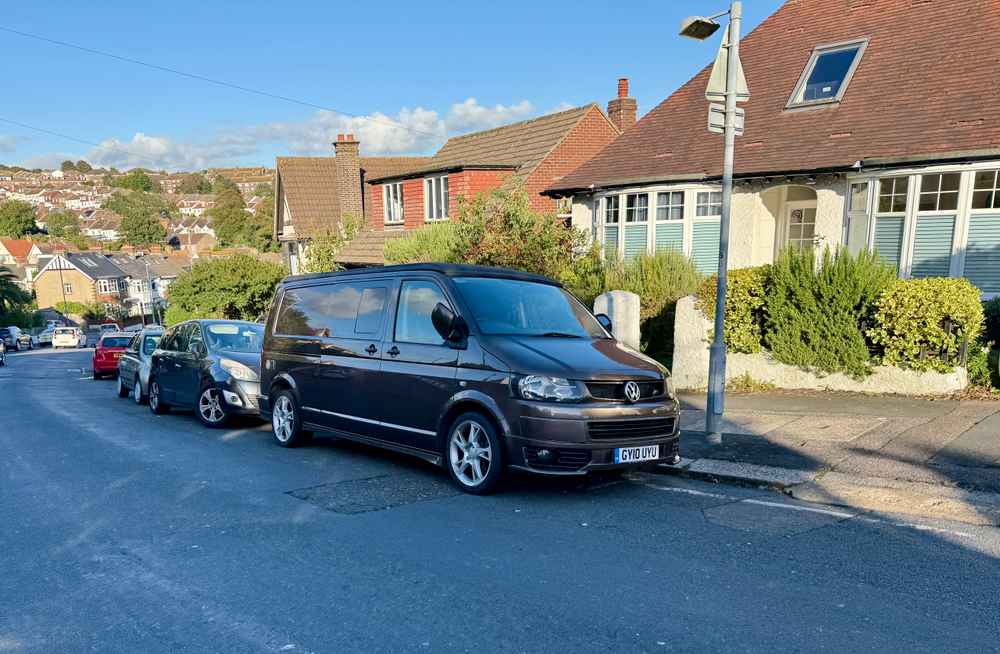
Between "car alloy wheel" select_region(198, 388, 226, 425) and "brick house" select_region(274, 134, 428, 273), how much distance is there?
1868 cm

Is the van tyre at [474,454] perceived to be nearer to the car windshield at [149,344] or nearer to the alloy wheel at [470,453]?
the alloy wheel at [470,453]

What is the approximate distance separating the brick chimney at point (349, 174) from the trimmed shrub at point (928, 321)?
23.2 metres

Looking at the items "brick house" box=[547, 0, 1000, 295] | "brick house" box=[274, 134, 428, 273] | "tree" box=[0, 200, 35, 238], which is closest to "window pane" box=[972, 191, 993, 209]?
"brick house" box=[547, 0, 1000, 295]

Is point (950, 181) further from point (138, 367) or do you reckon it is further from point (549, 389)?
point (138, 367)

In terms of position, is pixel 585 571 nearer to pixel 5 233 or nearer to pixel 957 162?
pixel 957 162

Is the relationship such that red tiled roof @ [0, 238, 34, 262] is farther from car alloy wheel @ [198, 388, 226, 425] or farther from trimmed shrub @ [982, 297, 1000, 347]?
trimmed shrub @ [982, 297, 1000, 347]

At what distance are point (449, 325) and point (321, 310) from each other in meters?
2.53

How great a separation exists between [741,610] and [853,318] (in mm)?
7314

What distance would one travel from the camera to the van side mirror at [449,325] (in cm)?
659

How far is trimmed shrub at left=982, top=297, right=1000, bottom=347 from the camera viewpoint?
10086 millimetres

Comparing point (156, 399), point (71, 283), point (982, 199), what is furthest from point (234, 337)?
point (71, 283)

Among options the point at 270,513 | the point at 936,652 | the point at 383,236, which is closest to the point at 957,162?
the point at 936,652

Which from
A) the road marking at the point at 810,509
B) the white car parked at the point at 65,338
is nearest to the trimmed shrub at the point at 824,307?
the road marking at the point at 810,509

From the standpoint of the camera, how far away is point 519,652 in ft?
11.7
